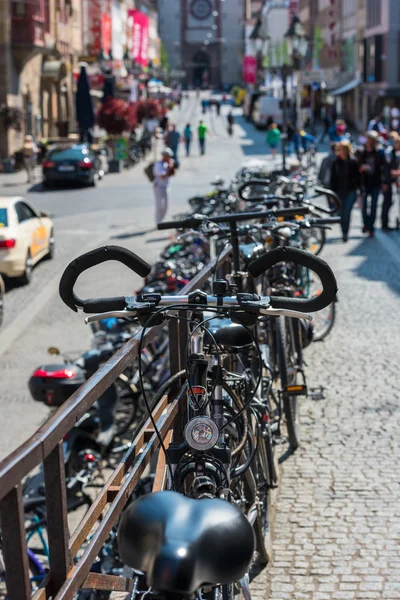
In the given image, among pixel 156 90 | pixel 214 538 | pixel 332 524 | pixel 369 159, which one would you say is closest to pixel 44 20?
pixel 156 90

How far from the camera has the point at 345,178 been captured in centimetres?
1744

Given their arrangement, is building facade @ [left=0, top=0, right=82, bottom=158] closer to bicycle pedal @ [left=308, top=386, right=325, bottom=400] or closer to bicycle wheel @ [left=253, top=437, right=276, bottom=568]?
bicycle pedal @ [left=308, top=386, right=325, bottom=400]

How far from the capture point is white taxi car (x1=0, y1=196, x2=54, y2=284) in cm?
1548

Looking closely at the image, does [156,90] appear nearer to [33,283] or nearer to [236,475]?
[33,283]

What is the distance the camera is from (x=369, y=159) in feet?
60.1

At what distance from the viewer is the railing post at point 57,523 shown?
9.30 ft

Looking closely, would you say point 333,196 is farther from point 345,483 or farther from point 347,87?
point 347,87

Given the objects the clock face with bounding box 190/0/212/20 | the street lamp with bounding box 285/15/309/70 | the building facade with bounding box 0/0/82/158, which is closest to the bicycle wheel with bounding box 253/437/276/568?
the street lamp with bounding box 285/15/309/70

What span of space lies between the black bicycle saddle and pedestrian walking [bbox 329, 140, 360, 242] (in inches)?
603

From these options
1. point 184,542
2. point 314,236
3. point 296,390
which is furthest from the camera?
point 314,236

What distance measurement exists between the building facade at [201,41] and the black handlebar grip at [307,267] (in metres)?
162

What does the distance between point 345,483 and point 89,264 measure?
315 cm

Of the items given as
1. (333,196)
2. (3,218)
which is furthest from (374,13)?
(333,196)

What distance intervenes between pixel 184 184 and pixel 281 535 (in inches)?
1092
